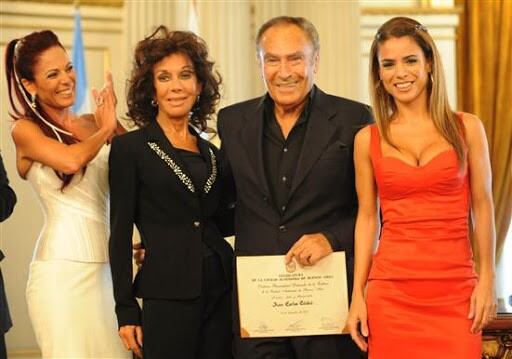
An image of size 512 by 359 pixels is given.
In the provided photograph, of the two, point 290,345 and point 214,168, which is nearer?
point 290,345

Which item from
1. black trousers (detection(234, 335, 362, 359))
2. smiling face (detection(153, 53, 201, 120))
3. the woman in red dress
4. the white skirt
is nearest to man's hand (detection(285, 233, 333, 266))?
the woman in red dress

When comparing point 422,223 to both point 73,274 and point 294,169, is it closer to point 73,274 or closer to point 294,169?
point 294,169

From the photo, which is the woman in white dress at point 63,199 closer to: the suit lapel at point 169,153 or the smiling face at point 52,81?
the smiling face at point 52,81

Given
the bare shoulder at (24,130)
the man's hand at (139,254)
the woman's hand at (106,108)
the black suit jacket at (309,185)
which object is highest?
the woman's hand at (106,108)

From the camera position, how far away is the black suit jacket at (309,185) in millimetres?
2846

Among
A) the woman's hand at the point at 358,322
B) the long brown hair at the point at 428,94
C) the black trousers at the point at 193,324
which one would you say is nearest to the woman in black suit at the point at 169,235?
the black trousers at the point at 193,324

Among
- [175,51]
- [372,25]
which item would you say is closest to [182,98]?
[175,51]

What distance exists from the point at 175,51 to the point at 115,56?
332cm

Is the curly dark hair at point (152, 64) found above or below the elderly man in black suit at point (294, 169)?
above

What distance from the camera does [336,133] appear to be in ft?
9.56

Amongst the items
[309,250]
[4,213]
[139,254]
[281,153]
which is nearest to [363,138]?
[281,153]

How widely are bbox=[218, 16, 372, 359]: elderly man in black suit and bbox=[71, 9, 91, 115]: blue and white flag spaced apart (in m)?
2.88

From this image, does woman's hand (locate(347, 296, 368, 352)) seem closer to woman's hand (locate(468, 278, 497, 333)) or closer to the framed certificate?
the framed certificate

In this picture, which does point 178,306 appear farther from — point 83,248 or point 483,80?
point 483,80
